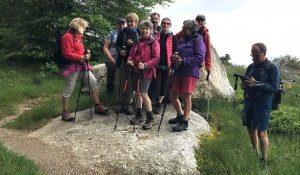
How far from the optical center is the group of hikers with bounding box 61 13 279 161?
5.12 meters

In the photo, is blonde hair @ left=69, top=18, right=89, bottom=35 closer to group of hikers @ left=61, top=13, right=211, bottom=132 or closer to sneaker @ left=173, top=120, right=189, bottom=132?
group of hikers @ left=61, top=13, right=211, bottom=132

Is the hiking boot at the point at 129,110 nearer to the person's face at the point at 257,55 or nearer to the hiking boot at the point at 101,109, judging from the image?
the hiking boot at the point at 101,109

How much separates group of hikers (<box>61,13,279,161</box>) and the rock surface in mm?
257

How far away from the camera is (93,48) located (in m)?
13.0

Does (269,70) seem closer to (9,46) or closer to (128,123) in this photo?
(128,123)

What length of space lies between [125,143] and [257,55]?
110 inches

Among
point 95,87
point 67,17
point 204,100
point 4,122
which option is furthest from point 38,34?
point 204,100

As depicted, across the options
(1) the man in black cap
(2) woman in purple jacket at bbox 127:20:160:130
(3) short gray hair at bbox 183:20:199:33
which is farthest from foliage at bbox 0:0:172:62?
(3) short gray hair at bbox 183:20:199:33

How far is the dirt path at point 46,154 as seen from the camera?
190 inches

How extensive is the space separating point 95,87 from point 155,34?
1788 mm

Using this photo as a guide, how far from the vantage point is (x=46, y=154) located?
17.1ft

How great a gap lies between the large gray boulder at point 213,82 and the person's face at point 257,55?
3282 millimetres

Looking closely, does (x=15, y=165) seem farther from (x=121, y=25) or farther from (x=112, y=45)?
(x=121, y=25)

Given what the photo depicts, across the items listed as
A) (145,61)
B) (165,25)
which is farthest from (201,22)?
(145,61)
